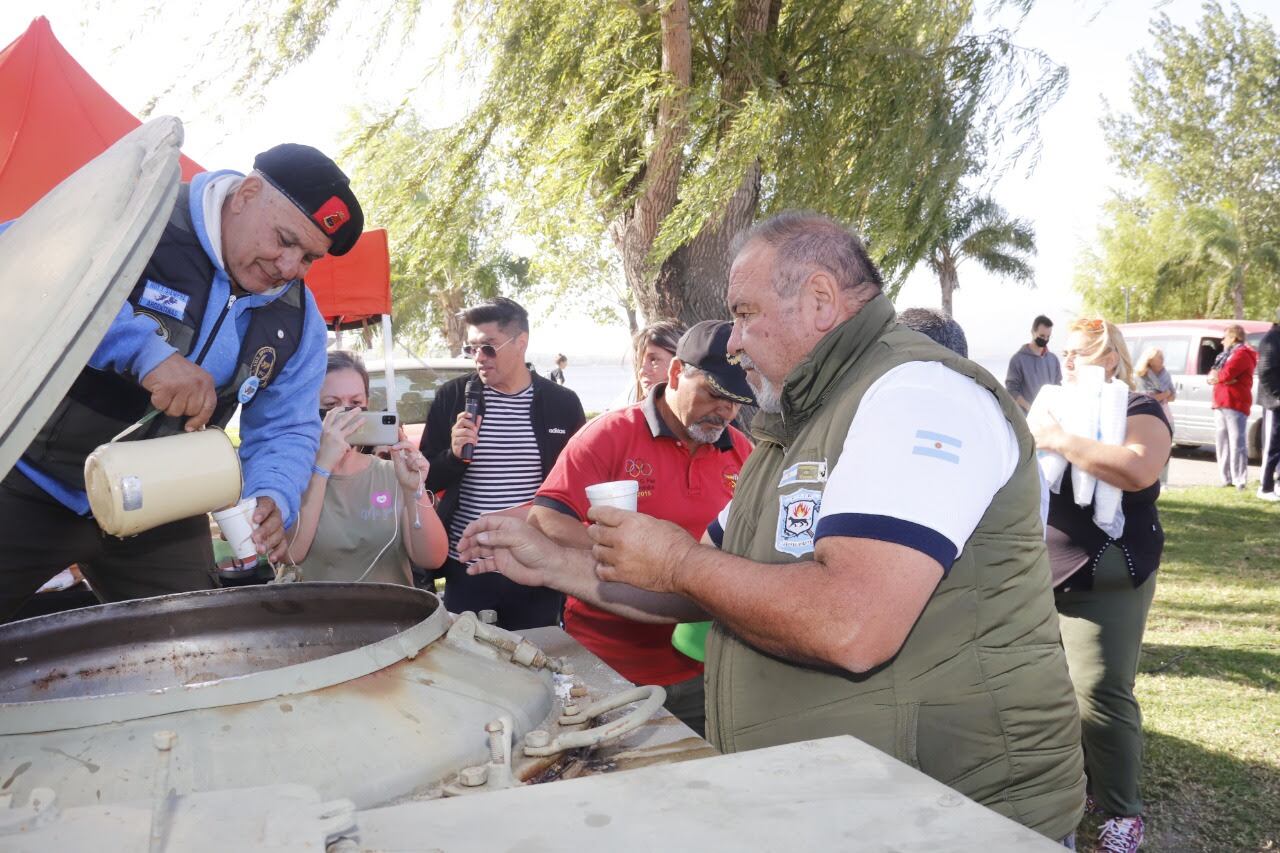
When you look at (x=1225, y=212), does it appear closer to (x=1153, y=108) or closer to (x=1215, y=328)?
(x=1153, y=108)

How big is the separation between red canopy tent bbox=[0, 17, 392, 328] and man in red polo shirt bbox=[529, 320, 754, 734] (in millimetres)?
3001

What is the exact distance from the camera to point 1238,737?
14.9ft

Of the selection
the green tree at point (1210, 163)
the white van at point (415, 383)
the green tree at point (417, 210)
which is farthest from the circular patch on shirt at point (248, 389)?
the green tree at point (1210, 163)

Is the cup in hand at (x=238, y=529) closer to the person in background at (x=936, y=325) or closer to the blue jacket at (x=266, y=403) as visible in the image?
the blue jacket at (x=266, y=403)

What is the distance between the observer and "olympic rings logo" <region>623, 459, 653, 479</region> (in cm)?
333

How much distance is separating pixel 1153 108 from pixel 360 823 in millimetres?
40454

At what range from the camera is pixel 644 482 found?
3.33m

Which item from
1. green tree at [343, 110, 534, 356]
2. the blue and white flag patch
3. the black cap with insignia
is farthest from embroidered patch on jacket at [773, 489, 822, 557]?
green tree at [343, 110, 534, 356]

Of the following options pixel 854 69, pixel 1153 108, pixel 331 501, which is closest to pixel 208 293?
pixel 331 501

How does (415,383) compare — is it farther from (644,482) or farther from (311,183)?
(311,183)

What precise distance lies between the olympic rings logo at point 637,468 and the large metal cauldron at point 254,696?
138 centimetres

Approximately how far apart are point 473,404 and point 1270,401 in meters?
10.1

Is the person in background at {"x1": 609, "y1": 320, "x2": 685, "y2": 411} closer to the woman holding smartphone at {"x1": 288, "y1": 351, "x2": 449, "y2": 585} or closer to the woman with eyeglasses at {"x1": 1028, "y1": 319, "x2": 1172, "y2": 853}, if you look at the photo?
the woman holding smartphone at {"x1": 288, "y1": 351, "x2": 449, "y2": 585}

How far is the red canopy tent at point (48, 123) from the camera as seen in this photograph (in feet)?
18.3
